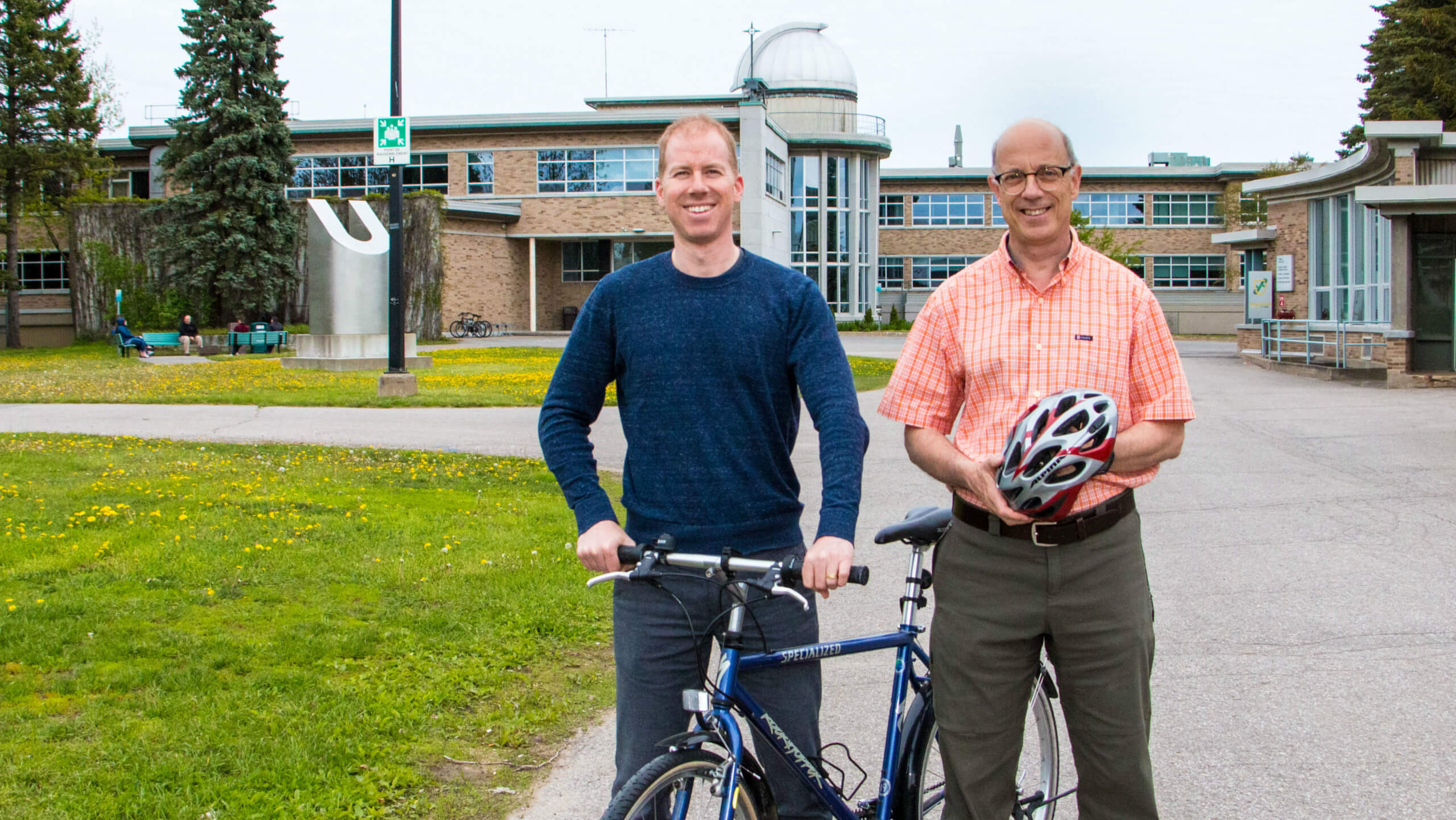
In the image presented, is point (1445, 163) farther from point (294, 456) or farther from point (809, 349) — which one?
point (809, 349)

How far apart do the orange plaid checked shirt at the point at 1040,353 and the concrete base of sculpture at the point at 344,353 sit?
2450 cm

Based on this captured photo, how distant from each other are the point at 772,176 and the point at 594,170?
7416mm

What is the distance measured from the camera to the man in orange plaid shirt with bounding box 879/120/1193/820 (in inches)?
115

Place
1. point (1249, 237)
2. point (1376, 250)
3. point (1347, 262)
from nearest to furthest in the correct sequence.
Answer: point (1376, 250), point (1347, 262), point (1249, 237)

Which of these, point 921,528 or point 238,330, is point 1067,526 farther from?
point 238,330

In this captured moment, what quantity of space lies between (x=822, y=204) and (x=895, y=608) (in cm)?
5142

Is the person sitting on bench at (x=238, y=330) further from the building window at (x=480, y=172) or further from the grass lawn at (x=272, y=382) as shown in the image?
the building window at (x=480, y=172)

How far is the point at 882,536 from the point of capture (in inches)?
127

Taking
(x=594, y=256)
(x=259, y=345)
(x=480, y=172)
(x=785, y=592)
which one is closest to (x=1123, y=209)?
(x=594, y=256)

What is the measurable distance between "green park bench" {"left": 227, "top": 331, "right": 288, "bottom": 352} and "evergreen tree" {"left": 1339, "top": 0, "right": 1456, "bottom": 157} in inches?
1240

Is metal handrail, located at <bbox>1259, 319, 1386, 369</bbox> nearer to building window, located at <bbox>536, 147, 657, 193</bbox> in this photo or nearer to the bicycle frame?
the bicycle frame

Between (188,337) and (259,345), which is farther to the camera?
(188,337)

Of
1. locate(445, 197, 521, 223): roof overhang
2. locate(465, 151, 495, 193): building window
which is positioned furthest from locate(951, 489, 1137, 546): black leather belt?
locate(465, 151, 495, 193): building window

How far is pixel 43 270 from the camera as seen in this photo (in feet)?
178
